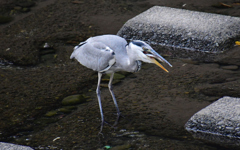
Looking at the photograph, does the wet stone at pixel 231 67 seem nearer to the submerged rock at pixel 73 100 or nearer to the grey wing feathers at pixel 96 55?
the grey wing feathers at pixel 96 55

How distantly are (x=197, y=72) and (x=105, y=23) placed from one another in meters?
2.14

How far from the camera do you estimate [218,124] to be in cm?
349

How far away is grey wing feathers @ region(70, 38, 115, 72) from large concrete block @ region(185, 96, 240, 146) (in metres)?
1.00

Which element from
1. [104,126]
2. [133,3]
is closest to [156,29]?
[133,3]

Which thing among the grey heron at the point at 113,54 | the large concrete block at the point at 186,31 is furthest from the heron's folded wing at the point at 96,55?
the large concrete block at the point at 186,31

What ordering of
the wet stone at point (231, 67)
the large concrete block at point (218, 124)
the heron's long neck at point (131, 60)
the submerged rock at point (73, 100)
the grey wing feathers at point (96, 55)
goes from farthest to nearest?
the wet stone at point (231, 67) → the submerged rock at point (73, 100) → the grey wing feathers at point (96, 55) → the heron's long neck at point (131, 60) → the large concrete block at point (218, 124)

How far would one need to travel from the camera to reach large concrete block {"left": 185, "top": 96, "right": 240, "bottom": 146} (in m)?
3.42

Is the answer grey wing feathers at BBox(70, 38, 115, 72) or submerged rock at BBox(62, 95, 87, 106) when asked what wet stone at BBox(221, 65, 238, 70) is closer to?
grey wing feathers at BBox(70, 38, 115, 72)

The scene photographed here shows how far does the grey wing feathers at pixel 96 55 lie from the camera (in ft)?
12.4

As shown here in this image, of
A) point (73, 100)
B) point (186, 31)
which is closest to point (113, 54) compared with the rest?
point (73, 100)

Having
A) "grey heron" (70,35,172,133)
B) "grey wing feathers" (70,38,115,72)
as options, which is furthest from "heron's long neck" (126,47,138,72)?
"grey wing feathers" (70,38,115,72)

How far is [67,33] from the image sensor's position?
5988 mm

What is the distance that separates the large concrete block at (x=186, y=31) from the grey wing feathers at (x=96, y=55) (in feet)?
5.47

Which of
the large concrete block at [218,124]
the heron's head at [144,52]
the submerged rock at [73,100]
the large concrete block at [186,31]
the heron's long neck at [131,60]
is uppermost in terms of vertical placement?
the heron's head at [144,52]
